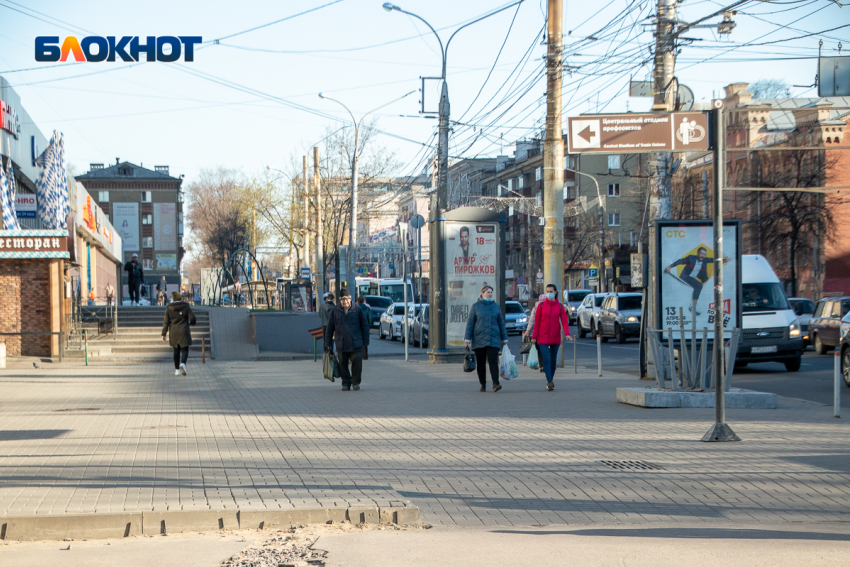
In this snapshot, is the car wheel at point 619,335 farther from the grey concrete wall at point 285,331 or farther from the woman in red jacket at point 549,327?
the woman in red jacket at point 549,327

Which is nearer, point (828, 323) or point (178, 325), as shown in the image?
point (178, 325)

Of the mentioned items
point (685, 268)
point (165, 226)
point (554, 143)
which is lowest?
point (685, 268)

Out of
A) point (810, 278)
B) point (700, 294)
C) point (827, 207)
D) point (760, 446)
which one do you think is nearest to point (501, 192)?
point (810, 278)

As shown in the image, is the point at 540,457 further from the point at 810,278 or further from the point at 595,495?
the point at 810,278

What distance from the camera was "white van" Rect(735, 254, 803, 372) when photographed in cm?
1958

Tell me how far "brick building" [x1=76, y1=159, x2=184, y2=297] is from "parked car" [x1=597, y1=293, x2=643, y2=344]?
266 feet

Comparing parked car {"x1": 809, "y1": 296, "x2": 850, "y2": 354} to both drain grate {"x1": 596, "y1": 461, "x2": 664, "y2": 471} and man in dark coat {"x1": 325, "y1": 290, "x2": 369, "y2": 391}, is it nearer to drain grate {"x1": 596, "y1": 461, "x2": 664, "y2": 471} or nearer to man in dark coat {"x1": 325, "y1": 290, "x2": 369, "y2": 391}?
man in dark coat {"x1": 325, "y1": 290, "x2": 369, "y2": 391}

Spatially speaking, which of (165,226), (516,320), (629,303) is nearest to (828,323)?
(629,303)

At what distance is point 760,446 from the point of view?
31.0 feet

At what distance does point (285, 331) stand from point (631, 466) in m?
21.7

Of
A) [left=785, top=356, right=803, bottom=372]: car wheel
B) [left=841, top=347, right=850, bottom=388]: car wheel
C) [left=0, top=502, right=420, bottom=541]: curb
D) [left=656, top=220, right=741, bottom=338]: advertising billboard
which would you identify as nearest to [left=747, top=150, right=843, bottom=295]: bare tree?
[left=785, top=356, right=803, bottom=372]: car wheel

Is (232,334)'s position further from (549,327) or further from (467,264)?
(549,327)

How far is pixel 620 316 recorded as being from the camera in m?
33.0

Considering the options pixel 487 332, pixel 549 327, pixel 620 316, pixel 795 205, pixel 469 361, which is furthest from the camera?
pixel 795 205
